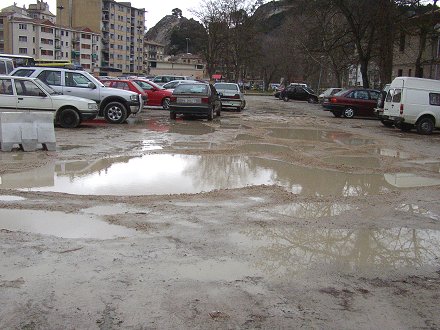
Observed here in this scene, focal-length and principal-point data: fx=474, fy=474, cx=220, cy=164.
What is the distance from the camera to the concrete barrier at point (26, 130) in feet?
34.9

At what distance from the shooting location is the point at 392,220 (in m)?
6.67

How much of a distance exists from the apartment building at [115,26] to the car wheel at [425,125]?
336 ft

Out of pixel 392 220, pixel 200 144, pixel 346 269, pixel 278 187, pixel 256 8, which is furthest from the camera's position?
pixel 256 8

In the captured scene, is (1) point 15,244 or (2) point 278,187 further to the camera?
(2) point 278,187

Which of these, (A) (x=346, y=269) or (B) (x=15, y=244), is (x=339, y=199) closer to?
(A) (x=346, y=269)

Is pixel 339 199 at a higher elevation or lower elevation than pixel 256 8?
lower

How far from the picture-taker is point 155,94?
2527cm

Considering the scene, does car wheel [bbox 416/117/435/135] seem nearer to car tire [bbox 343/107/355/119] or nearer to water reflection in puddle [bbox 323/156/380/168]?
car tire [bbox 343/107/355/119]

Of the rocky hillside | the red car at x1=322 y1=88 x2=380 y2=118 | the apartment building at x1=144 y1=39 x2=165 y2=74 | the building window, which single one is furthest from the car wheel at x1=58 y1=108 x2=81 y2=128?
the rocky hillside

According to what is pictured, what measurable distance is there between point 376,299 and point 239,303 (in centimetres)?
123

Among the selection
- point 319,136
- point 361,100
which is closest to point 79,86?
point 319,136

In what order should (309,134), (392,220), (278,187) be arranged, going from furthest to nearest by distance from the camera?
1. (309,134)
2. (278,187)
3. (392,220)

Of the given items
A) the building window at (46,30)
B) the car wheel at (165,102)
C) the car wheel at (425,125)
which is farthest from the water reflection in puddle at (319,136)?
the building window at (46,30)

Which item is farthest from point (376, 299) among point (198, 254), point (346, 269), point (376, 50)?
point (376, 50)
